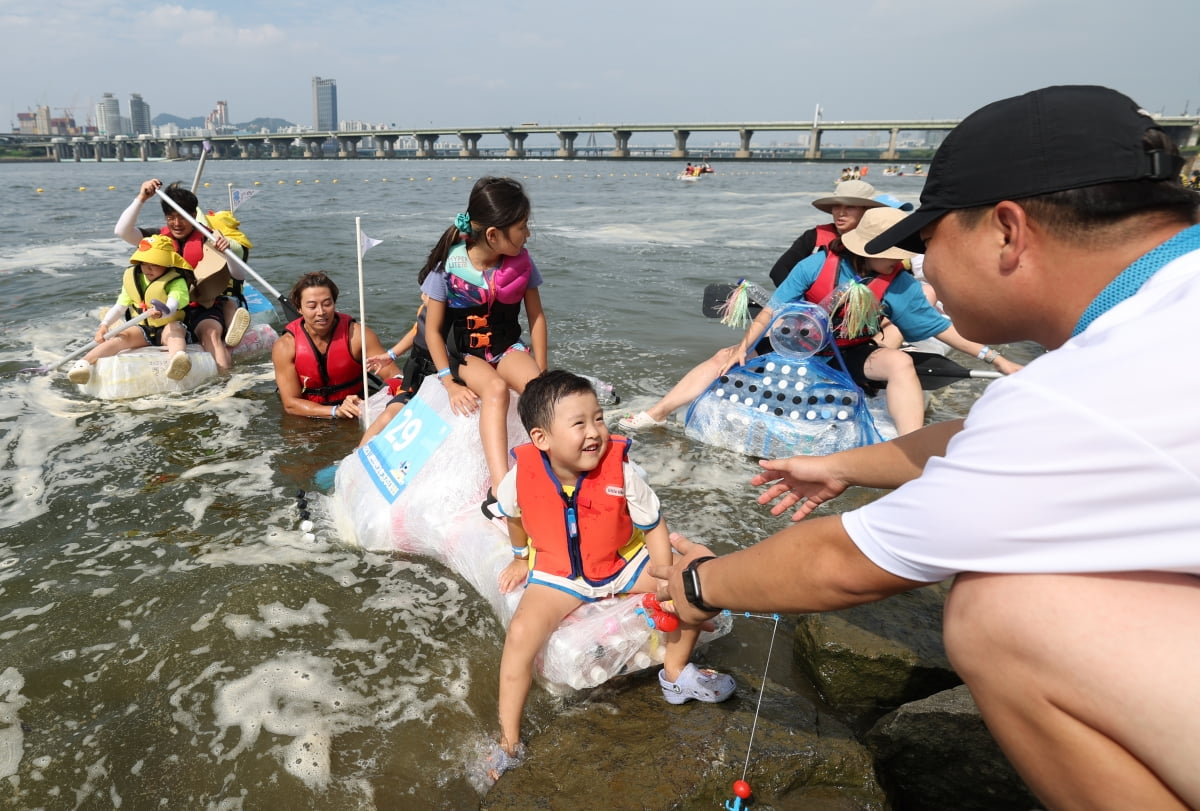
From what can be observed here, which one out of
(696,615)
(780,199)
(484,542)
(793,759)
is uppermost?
(780,199)

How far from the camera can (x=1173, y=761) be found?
4.36 ft

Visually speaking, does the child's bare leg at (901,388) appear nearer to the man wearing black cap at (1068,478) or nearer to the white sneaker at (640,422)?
the white sneaker at (640,422)

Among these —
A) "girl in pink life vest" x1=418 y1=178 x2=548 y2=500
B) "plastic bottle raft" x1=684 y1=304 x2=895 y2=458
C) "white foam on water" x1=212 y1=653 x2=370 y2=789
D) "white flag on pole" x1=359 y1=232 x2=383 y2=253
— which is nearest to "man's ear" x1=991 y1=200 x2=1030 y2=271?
"white foam on water" x1=212 y1=653 x2=370 y2=789

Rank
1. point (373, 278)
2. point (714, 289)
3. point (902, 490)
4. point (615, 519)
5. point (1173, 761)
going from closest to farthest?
point (1173, 761)
point (902, 490)
point (615, 519)
point (714, 289)
point (373, 278)

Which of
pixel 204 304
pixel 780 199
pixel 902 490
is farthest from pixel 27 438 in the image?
pixel 780 199

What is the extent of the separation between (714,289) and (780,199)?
2742 centimetres

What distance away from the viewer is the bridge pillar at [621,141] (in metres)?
85.0

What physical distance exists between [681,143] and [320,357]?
84992mm

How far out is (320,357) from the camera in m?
6.05

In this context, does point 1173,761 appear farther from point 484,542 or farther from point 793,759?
point 484,542

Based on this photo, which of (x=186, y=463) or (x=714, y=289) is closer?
(x=186, y=463)

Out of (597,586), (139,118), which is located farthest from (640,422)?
(139,118)

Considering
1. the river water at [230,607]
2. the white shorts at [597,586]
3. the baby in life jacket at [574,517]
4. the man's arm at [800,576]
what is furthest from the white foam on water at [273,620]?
the man's arm at [800,576]

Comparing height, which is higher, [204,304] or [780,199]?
[780,199]
